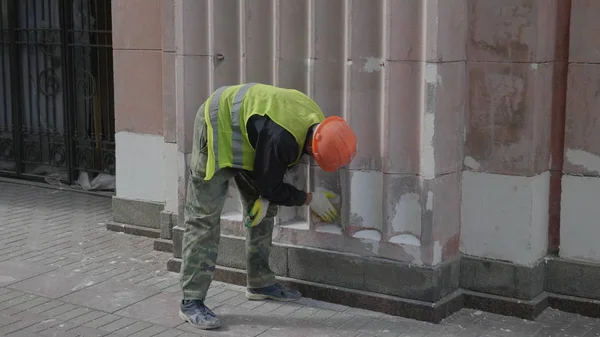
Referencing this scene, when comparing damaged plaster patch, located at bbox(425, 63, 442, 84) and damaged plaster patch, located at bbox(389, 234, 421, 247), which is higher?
damaged plaster patch, located at bbox(425, 63, 442, 84)

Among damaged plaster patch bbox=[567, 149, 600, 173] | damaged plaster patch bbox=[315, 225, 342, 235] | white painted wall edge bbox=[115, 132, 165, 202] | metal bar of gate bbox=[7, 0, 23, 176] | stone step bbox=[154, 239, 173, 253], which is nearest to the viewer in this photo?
damaged plaster patch bbox=[567, 149, 600, 173]

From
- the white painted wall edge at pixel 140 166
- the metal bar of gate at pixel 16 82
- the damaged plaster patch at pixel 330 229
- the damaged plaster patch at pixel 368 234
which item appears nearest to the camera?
the damaged plaster patch at pixel 368 234

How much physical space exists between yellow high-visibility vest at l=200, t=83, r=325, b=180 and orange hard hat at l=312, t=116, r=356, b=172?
13cm

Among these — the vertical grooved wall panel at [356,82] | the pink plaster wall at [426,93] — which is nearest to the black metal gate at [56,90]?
the vertical grooved wall panel at [356,82]

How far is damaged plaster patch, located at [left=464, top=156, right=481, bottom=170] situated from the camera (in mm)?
5805

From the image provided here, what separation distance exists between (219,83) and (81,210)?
10.4ft

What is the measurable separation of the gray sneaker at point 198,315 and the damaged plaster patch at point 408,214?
143 centimetres

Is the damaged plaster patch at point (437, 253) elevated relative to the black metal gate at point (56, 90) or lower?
lower

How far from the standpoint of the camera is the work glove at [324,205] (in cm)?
598

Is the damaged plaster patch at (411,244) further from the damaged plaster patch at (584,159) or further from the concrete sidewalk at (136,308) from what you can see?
the damaged plaster patch at (584,159)

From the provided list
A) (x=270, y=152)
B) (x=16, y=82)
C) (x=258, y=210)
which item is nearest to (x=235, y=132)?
(x=270, y=152)

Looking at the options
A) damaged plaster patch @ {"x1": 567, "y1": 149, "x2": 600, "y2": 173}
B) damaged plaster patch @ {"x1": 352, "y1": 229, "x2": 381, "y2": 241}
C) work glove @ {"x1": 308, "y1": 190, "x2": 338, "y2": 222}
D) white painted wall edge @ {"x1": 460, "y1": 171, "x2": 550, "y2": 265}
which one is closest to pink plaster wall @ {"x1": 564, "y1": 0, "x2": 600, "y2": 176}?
damaged plaster patch @ {"x1": 567, "y1": 149, "x2": 600, "y2": 173}

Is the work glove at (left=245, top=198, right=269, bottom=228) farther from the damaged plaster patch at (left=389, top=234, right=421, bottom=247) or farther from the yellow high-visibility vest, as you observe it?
the damaged plaster patch at (left=389, top=234, right=421, bottom=247)

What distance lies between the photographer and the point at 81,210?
891cm
